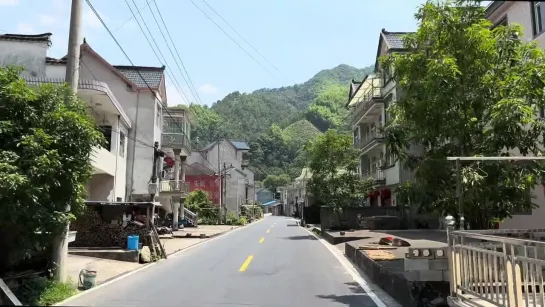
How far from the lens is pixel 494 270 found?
572cm

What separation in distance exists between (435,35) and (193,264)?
10.6 meters

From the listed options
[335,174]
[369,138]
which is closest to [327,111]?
[369,138]

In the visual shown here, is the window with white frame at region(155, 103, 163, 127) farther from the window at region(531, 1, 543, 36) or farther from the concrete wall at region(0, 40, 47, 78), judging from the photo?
the window at region(531, 1, 543, 36)

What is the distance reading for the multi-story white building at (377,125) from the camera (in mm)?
32219

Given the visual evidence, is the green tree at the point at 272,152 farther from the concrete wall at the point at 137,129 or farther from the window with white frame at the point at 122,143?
the window with white frame at the point at 122,143

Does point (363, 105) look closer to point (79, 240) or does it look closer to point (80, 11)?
point (79, 240)

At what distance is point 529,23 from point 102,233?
58.9 ft

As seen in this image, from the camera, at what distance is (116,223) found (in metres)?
18.6

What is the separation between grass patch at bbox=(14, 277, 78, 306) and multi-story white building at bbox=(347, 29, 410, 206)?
76.4 feet

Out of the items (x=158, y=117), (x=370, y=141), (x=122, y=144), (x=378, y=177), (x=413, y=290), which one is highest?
(x=158, y=117)

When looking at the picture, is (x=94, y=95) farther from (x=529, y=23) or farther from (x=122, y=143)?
(x=529, y=23)

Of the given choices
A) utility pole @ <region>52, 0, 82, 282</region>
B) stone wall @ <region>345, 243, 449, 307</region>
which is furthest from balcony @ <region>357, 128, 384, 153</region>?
utility pole @ <region>52, 0, 82, 282</region>

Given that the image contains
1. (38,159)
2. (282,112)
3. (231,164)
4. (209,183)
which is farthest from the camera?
(282,112)

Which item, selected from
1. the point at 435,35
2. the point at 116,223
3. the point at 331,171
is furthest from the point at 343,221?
the point at 435,35
